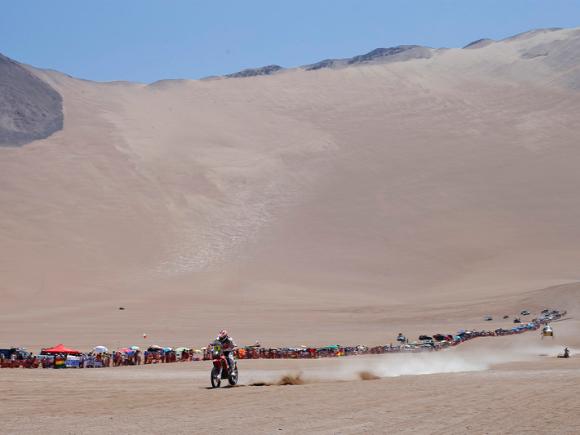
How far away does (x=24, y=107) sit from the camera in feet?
364

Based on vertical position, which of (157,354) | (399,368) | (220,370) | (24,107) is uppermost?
(24,107)

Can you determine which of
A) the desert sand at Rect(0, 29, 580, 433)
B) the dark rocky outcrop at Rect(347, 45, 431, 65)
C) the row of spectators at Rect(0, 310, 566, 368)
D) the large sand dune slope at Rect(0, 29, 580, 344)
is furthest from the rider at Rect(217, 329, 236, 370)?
the dark rocky outcrop at Rect(347, 45, 431, 65)

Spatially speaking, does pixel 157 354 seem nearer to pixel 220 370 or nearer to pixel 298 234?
pixel 220 370

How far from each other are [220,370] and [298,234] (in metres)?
66.4

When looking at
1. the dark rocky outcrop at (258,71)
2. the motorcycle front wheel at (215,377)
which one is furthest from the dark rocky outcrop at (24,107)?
the motorcycle front wheel at (215,377)

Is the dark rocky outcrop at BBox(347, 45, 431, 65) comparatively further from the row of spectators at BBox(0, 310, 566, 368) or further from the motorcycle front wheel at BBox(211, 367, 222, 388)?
the motorcycle front wheel at BBox(211, 367, 222, 388)

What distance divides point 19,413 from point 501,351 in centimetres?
2281

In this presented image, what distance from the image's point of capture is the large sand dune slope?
65938mm

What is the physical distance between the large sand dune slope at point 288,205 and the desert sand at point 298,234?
0.30 m

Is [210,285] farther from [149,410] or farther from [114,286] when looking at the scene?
[149,410]

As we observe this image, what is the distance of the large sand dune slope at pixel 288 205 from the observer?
65.9 metres

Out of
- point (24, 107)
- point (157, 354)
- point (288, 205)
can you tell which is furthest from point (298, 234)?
point (157, 354)

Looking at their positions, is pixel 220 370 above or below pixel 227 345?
below

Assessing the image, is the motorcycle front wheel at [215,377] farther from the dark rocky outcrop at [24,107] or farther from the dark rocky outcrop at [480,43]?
the dark rocky outcrop at [480,43]
